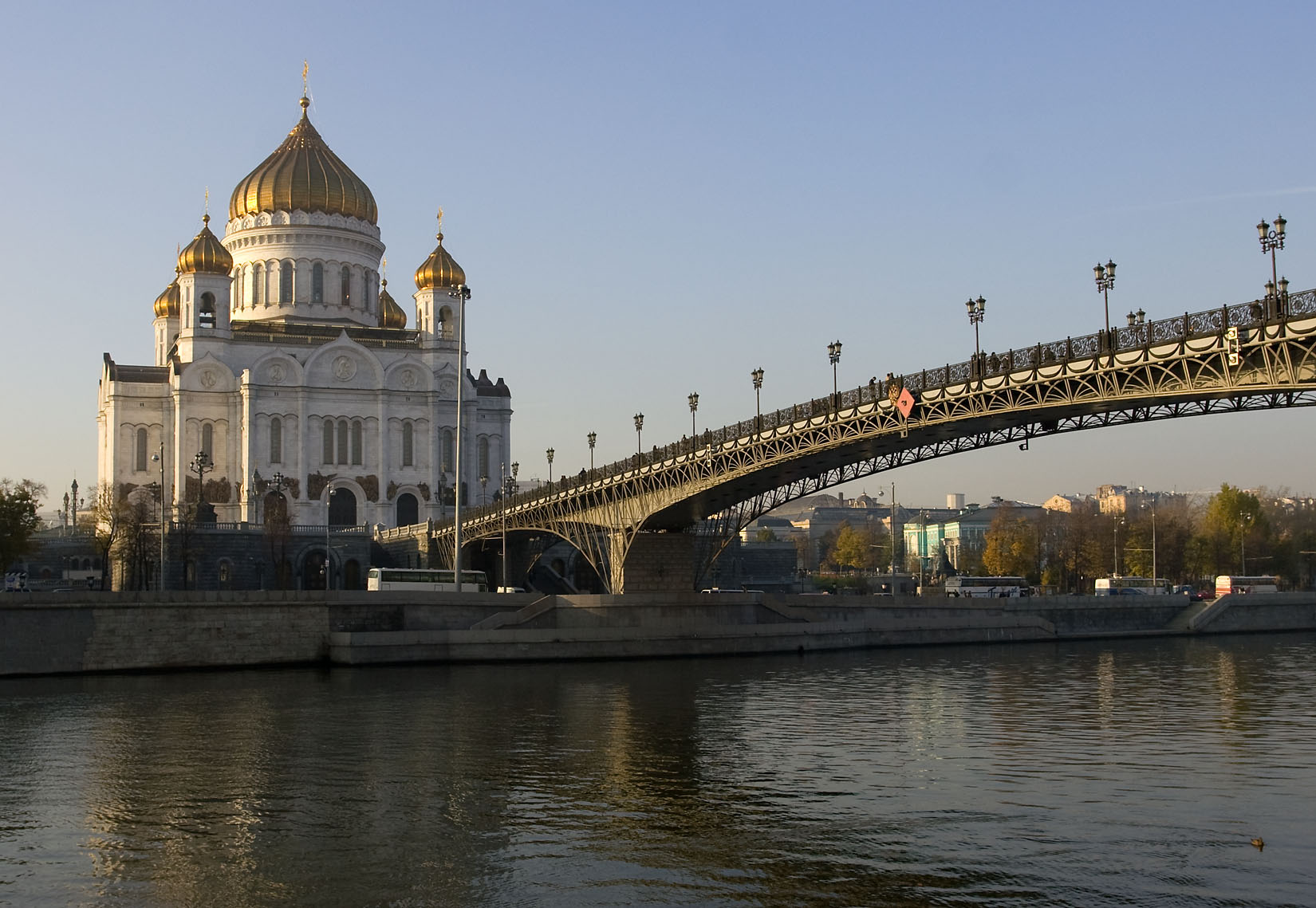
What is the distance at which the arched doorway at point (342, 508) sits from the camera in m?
82.3

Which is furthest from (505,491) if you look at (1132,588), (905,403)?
(905,403)

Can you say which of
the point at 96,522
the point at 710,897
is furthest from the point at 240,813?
the point at 96,522

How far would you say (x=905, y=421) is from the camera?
122 ft

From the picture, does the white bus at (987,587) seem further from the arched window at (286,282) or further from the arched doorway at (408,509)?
the arched window at (286,282)

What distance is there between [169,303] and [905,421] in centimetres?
7031

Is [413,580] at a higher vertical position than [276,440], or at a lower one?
lower

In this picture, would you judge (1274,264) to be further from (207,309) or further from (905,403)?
(207,309)

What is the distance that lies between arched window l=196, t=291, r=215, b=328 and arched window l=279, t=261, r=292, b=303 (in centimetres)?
510

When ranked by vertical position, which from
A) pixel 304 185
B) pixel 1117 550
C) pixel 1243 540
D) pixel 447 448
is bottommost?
pixel 1117 550

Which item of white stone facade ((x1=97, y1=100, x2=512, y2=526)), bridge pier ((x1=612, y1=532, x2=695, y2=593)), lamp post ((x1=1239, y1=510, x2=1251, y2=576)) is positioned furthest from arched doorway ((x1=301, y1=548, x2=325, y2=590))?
lamp post ((x1=1239, y1=510, x2=1251, y2=576))

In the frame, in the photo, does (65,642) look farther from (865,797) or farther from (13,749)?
(865,797)

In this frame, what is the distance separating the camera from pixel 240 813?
62.2ft

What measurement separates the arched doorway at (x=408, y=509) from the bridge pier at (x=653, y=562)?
3424 cm

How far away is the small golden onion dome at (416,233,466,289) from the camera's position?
88500 millimetres
